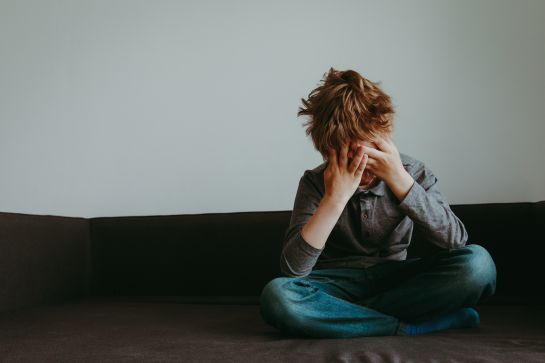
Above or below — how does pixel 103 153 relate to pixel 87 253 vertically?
above

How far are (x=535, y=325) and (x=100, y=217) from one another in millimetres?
1387

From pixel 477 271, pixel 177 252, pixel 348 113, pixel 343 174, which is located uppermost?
pixel 348 113

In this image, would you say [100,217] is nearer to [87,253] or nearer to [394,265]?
[87,253]

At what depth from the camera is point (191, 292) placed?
1850 millimetres

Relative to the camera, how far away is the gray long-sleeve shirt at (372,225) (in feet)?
3.98

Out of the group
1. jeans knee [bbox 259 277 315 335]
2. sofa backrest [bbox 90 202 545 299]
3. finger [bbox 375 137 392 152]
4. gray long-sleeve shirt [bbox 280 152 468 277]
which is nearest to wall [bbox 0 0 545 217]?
sofa backrest [bbox 90 202 545 299]

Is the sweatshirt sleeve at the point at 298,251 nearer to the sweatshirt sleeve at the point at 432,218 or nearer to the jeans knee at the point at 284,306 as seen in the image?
the jeans knee at the point at 284,306

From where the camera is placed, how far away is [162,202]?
6.56 feet

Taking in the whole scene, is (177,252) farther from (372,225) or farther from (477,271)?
(477,271)

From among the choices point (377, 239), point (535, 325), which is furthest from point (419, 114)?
point (535, 325)

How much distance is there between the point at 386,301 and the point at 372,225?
0.62ft

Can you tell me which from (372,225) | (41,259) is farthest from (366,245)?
(41,259)

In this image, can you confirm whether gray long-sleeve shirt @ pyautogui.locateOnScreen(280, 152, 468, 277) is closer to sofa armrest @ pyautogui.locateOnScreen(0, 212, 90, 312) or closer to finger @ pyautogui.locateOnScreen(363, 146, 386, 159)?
finger @ pyautogui.locateOnScreen(363, 146, 386, 159)

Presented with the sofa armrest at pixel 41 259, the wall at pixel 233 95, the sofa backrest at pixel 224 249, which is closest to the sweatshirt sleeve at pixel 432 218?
the sofa backrest at pixel 224 249
